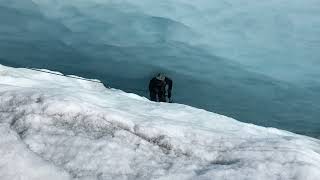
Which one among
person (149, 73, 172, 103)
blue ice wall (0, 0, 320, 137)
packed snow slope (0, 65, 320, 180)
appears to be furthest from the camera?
blue ice wall (0, 0, 320, 137)

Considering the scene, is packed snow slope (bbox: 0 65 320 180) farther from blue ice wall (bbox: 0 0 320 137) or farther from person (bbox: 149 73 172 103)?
blue ice wall (bbox: 0 0 320 137)

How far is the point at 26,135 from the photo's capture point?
3.60 m

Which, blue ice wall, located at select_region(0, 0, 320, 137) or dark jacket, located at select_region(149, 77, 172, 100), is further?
blue ice wall, located at select_region(0, 0, 320, 137)

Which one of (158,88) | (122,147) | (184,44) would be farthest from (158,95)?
(122,147)

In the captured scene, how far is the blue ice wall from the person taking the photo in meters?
12.3

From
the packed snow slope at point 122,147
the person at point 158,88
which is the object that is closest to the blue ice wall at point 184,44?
the person at point 158,88

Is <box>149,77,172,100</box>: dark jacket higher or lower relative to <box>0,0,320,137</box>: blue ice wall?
lower

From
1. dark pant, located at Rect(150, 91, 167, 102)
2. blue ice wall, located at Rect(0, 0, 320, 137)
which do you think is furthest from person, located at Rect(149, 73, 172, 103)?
blue ice wall, located at Rect(0, 0, 320, 137)

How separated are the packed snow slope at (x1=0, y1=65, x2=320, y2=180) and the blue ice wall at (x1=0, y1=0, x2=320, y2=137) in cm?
809

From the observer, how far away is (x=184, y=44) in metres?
14.1

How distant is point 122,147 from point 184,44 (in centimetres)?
1071

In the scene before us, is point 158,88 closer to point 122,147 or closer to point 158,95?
point 158,95

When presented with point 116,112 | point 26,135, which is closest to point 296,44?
point 116,112

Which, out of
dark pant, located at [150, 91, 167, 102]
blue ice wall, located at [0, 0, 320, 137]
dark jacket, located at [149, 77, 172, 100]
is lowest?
dark pant, located at [150, 91, 167, 102]
